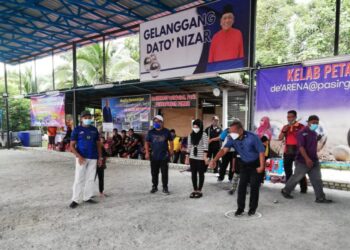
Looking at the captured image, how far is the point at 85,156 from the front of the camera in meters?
4.82

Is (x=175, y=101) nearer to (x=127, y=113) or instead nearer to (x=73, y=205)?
(x=127, y=113)

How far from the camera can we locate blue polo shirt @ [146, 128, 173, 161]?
18.2 ft

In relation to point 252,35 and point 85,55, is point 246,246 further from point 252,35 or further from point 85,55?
point 85,55

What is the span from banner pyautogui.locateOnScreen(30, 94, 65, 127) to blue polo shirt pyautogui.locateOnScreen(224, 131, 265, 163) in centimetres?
1100

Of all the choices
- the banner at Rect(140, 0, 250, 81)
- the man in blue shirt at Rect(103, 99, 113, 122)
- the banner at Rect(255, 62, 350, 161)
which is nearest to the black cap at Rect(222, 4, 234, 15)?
the banner at Rect(140, 0, 250, 81)

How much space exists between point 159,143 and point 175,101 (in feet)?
18.1

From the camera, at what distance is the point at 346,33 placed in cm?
1402

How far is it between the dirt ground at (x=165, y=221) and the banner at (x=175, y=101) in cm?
489

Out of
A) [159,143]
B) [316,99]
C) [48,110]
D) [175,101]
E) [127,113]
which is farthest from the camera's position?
[48,110]

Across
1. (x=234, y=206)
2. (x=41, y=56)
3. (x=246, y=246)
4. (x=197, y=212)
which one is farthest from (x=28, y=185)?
(x=41, y=56)

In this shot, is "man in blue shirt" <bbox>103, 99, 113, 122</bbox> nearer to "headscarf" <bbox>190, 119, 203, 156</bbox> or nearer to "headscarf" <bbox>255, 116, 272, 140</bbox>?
"headscarf" <bbox>255, 116, 272, 140</bbox>

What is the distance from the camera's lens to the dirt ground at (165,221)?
132 inches

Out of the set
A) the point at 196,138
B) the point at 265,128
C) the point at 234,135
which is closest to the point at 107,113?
the point at 265,128

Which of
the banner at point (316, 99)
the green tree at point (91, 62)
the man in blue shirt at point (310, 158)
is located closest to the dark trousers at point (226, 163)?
the banner at point (316, 99)
